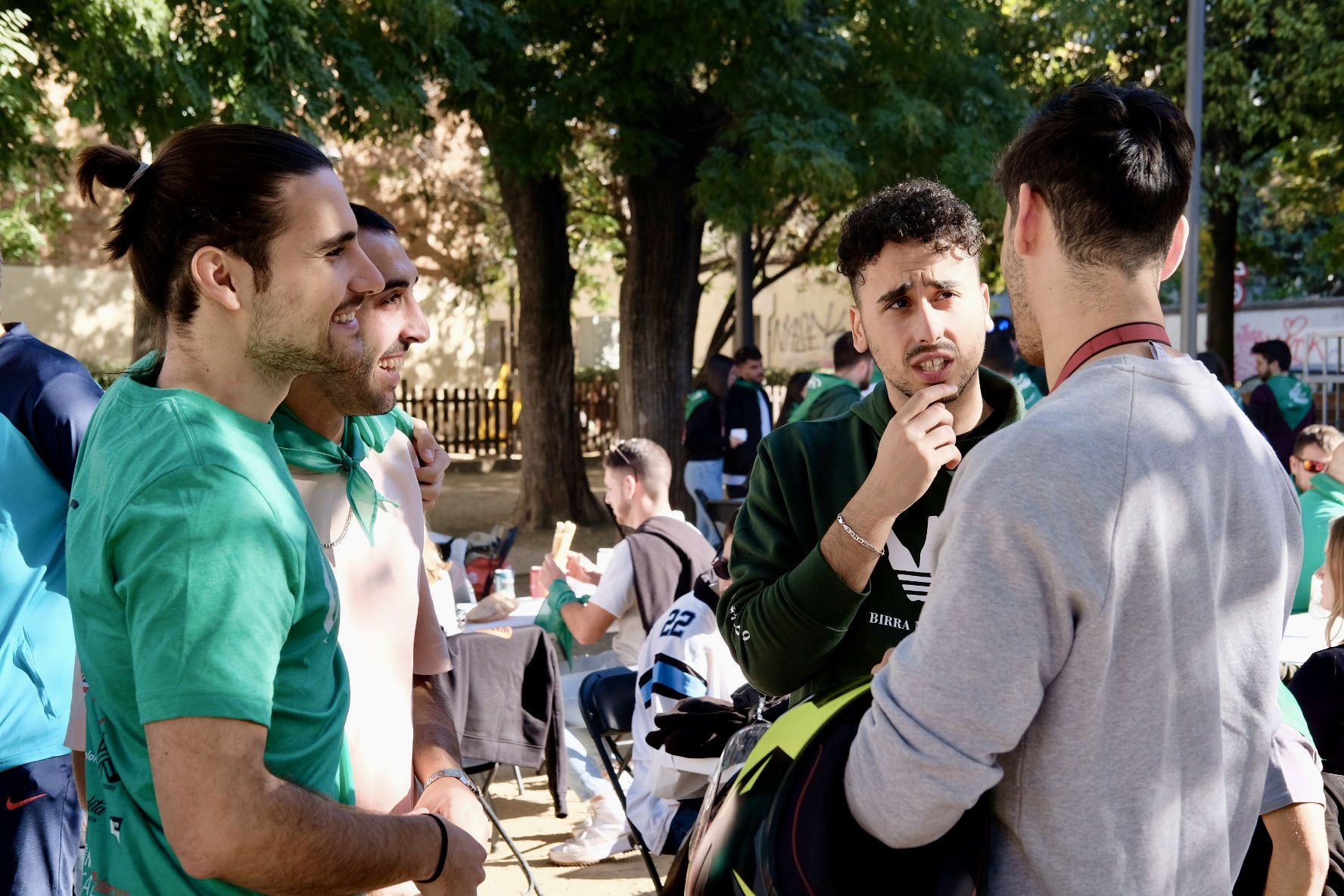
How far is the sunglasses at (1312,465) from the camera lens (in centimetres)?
746

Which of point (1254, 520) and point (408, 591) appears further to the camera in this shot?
A: point (408, 591)

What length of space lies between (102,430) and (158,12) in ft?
20.8

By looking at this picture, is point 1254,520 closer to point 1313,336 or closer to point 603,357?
point 1313,336

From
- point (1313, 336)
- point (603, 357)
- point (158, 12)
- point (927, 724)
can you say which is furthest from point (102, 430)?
point (603, 357)

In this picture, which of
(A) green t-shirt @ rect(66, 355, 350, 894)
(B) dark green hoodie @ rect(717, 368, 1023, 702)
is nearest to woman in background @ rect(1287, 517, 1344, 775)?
(B) dark green hoodie @ rect(717, 368, 1023, 702)

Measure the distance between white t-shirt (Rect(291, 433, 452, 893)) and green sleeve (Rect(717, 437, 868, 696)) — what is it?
1.83 feet

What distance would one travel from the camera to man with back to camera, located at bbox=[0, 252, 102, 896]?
2729 mm

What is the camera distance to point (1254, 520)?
1.50m

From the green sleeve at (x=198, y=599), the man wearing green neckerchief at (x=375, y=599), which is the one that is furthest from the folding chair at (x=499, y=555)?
the green sleeve at (x=198, y=599)

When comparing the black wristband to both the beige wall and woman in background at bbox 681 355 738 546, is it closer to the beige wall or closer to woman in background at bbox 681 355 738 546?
woman in background at bbox 681 355 738 546

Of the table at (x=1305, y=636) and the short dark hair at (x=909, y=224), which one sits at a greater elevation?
the short dark hair at (x=909, y=224)

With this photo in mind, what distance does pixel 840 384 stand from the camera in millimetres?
7738

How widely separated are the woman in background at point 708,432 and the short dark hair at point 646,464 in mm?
5788

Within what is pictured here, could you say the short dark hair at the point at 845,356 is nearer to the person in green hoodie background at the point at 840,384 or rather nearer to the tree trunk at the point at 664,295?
the person in green hoodie background at the point at 840,384
